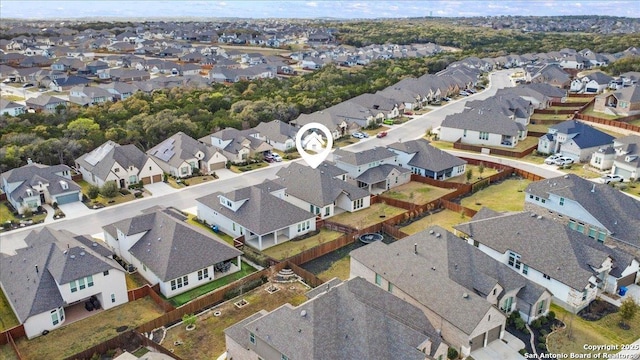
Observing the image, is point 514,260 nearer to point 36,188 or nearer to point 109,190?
point 109,190

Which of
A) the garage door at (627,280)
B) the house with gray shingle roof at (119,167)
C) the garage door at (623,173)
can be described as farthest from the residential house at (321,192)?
the garage door at (623,173)

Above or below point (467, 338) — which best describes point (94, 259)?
above

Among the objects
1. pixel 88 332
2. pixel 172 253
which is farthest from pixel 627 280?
pixel 88 332

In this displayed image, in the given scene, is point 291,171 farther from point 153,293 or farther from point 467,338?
point 467,338

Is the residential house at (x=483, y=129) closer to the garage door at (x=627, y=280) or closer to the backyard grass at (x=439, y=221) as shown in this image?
the backyard grass at (x=439, y=221)

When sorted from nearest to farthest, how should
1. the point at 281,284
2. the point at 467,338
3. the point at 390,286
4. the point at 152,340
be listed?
the point at 467,338 → the point at 152,340 → the point at 390,286 → the point at 281,284

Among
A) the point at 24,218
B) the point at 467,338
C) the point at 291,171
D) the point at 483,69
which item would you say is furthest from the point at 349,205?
the point at 483,69

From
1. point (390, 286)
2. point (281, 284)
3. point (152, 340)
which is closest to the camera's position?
point (152, 340)

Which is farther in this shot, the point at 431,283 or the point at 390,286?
the point at 390,286
